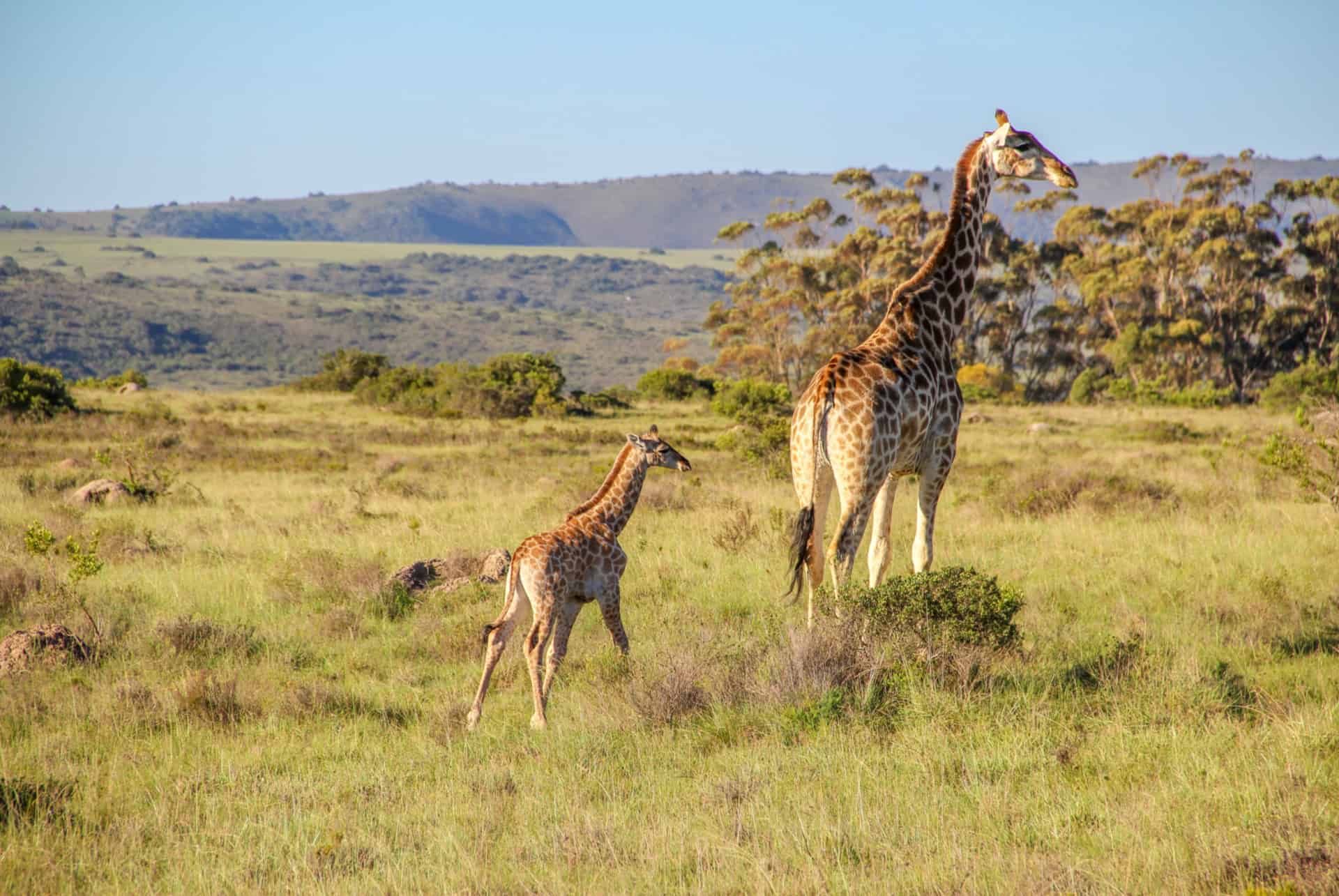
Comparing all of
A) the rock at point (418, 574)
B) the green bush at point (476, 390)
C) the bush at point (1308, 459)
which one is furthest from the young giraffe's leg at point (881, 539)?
the green bush at point (476, 390)

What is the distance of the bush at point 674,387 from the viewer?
1730 inches

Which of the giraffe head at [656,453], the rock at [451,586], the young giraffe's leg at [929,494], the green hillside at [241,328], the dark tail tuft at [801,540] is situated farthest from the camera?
the green hillside at [241,328]

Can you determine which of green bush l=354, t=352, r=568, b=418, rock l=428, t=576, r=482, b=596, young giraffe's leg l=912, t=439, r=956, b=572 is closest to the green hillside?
green bush l=354, t=352, r=568, b=418

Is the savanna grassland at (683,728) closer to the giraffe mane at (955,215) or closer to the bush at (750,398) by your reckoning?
the giraffe mane at (955,215)

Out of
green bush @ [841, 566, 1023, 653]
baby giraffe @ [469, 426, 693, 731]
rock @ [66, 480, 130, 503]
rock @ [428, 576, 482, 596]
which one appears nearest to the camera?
baby giraffe @ [469, 426, 693, 731]

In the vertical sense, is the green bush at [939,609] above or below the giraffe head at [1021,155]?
below

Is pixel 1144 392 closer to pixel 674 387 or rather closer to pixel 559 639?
pixel 674 387

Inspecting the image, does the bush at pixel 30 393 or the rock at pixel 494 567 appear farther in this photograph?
the bush at pixel 30 393

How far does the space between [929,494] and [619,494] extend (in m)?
2.26

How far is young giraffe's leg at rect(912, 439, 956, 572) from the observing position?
826cm

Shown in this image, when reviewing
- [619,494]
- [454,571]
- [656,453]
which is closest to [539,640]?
[619,494]

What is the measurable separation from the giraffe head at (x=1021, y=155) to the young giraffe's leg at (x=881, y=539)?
253 cm

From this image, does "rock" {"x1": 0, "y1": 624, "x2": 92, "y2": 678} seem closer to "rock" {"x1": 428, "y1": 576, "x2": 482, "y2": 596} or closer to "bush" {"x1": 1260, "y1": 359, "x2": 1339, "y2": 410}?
"rock" {"x1": 428, "y1": 576, "x2": 482, "y2": 596}

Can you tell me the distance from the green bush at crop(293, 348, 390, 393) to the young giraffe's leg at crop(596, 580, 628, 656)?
37.8 meters
